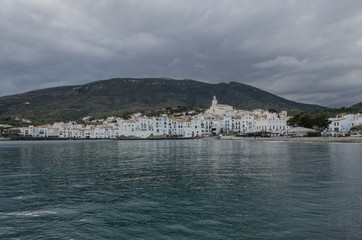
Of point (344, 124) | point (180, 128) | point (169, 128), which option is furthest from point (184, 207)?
point (180, 128)

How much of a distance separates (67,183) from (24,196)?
2.92m

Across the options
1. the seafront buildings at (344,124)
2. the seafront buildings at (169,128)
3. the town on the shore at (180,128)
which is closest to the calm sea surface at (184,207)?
the seafront buildings at (344,124)

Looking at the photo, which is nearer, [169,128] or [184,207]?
[184,207]

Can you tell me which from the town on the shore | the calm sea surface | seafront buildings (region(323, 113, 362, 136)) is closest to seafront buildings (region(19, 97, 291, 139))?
the town on the shore

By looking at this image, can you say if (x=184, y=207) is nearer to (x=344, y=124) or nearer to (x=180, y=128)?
(x=344, y=124)

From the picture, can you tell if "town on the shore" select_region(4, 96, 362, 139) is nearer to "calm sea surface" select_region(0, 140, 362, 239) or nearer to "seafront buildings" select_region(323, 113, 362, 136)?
"seafront buildings" select_region(323, 113, 362, 136)

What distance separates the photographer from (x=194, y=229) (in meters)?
7.59

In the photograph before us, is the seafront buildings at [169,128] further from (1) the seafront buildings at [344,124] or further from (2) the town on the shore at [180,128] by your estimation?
(1) the seafront buildings at [344,124]

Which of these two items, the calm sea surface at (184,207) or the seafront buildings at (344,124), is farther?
the seafront buildings at (344,124)

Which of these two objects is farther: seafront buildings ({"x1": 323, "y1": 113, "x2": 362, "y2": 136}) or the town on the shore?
the town on the shore

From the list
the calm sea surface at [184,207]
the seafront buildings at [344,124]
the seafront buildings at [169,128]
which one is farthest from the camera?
the seafront buildings at [169,128]

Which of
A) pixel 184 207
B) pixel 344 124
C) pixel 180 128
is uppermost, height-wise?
pixel 180 128

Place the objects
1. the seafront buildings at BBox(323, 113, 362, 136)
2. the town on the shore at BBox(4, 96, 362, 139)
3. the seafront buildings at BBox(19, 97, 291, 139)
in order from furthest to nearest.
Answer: the seafront buildings at BBox(19, 97, 291, 139)
the town on the shore at BBox(4, 96, 362, 139)
the seafront buildings at BBox(323, 113, 362, 136)

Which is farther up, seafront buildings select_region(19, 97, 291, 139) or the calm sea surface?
seafront buildings select_region(19, 97, 291, 139)
